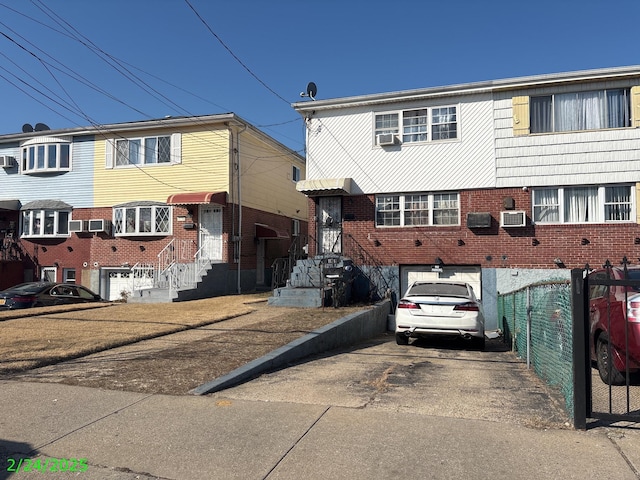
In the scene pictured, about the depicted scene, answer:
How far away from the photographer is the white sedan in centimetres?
916

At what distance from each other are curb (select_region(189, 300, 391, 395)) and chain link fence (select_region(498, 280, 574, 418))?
137 inches

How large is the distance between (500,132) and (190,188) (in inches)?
468

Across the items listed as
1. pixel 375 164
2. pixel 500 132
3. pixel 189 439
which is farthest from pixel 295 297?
pixel 189 439

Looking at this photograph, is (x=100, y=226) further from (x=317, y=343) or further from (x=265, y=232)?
(x=317, y=343)

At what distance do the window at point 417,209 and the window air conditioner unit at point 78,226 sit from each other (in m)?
12.9

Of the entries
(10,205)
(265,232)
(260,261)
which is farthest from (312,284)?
(10,205)

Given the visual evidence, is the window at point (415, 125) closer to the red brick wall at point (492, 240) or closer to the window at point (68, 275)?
the red brick wall at point (492, 240)

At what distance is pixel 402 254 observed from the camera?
15.9 meters

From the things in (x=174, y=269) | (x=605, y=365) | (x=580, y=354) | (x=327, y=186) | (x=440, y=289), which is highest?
(x=327, y=186)

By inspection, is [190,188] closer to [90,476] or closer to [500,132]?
[500,132]

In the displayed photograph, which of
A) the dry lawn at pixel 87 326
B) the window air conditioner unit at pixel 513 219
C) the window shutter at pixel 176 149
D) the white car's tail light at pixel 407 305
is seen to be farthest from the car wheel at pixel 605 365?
the window shutter at pixel 176 149

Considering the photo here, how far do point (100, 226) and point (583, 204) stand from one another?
18.2m

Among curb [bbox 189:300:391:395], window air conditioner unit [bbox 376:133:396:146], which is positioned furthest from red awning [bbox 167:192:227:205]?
curb [bbox 189:300:391:395]

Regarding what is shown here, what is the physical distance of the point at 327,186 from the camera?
51.4ft
